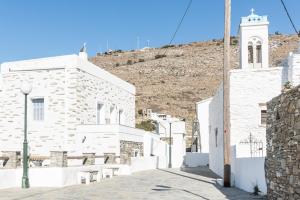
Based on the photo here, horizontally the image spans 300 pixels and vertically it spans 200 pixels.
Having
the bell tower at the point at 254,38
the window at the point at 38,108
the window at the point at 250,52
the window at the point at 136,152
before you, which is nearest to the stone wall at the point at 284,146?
the bell tower at the point at 254,38

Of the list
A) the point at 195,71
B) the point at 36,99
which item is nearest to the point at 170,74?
the point at 195,71

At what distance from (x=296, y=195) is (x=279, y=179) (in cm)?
178

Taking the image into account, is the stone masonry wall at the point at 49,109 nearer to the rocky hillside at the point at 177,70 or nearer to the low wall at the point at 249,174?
the low wall at the point at 249,174

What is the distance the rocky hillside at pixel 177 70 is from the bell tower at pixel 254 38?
3086cm

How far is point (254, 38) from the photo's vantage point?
2803 centimetres

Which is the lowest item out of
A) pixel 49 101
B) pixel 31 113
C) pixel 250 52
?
pixel 31 113

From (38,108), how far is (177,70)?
A: 72419 millimetres

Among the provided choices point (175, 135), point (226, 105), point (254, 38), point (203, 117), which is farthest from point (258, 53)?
point (175, 135)

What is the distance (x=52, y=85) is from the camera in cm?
2894

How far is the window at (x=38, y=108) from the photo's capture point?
29392 millimetres

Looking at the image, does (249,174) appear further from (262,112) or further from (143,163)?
(143,163)

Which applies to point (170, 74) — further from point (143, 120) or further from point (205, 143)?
point (205, 143)

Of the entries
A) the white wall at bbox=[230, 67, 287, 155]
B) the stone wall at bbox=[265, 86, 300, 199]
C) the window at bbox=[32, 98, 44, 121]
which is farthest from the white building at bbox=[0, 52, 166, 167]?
the stone wall at bbox=[265, 86, 300, 199]

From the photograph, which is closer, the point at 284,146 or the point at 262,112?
the point at 284,146
